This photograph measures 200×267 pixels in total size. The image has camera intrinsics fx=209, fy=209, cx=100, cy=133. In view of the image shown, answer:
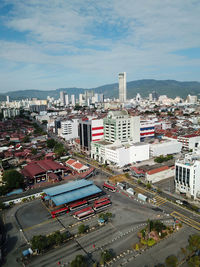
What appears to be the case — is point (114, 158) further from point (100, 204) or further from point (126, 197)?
point (100, 204)

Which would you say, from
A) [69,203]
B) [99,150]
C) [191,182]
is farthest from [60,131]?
[191,182]

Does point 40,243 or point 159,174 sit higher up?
point 159,174

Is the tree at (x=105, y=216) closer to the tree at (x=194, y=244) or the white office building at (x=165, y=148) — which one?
the tree at (x=194, y=244)

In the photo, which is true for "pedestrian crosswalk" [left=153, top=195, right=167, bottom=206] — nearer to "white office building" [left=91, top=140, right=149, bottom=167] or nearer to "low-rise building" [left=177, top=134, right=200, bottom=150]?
"white office building" [left=91, top=140, right=149, bottom=167]

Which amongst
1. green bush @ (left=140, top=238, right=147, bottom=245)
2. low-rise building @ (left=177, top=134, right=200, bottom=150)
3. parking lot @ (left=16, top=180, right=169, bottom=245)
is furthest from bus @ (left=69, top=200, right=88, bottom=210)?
low-rise building @ (left=177, top=134, right=200, bottom=150)

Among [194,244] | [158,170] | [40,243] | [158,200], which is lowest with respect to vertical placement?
[158,200]

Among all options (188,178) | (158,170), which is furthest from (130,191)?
(188,178)

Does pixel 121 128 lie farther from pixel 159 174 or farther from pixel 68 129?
Answer: pixel 68 129
